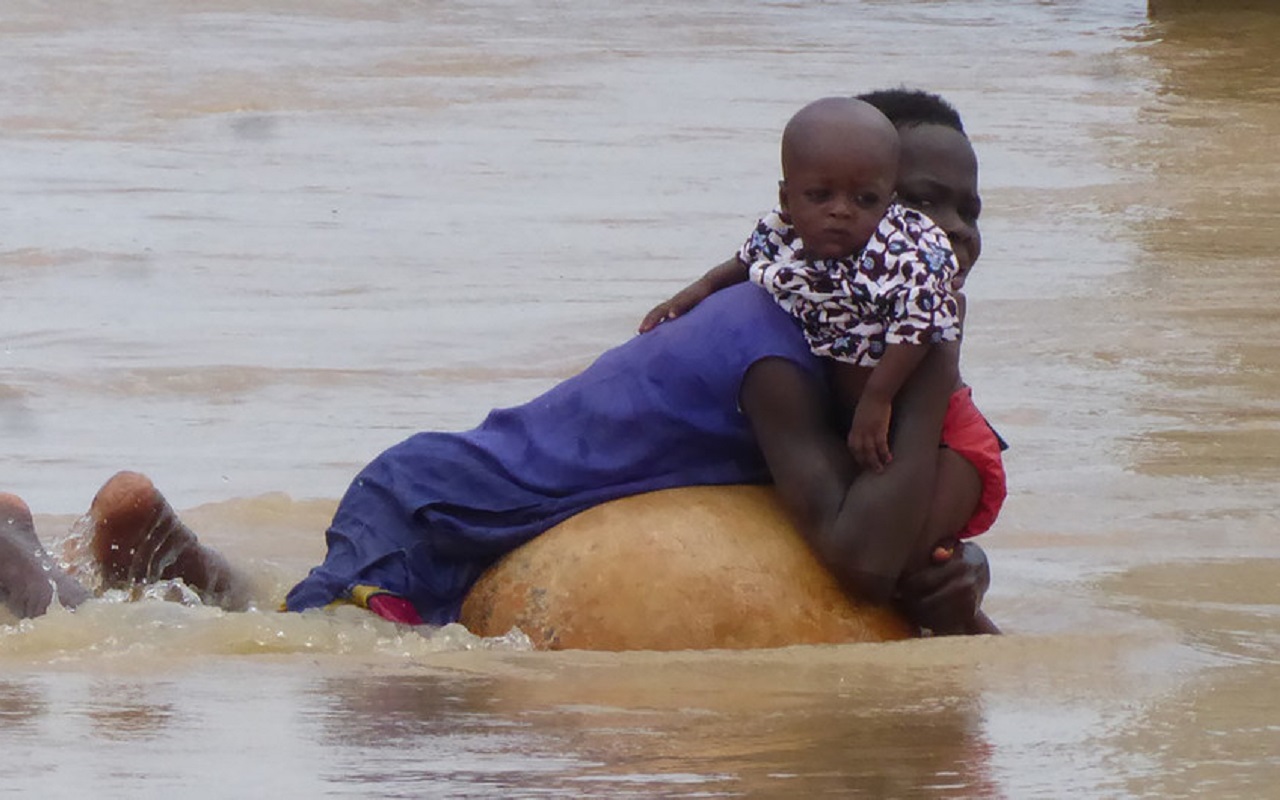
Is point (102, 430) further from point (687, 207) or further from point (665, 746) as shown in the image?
point (687, 207)

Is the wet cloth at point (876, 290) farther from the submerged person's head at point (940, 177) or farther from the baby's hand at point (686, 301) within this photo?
the baby's hand at point (686, 301)

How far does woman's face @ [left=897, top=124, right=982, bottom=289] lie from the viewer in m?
5.53

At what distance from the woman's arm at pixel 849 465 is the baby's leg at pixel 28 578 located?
1.55 metres

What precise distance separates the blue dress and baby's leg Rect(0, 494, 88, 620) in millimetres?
484

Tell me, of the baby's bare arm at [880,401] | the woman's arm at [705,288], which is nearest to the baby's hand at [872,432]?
the baby's bare arm at [880,401]

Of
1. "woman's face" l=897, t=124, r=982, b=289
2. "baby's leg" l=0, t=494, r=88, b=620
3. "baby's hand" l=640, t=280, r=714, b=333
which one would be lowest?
"baby's leg" l=0, t=494, r=88, b=620

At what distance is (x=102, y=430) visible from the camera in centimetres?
829

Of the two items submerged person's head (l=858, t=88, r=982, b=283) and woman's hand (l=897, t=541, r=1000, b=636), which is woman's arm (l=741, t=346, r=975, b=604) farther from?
submerged person's head (l=858, t=88, r=982, b=283)

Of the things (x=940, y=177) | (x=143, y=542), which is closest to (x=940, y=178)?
(x=940, y=177)

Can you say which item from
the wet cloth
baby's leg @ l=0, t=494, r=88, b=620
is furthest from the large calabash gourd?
baby's leg @ l=0, t=494, r=88, b=620

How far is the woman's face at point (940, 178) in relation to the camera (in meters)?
5.53

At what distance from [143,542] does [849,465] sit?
162 centimetres

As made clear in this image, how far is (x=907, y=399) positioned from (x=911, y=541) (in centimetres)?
29

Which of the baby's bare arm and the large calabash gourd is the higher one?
the baby's bare arm
